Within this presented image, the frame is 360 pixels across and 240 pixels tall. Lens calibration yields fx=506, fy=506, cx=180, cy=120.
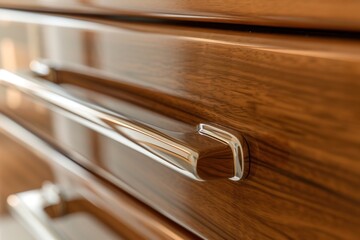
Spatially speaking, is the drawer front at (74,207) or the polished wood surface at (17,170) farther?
the polished wood surface at (17,170)

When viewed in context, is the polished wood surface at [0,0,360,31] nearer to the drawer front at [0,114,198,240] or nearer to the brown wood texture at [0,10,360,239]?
the brown wood texture at [0,10,360,239]

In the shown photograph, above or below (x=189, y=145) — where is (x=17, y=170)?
below

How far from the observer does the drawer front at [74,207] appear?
35 centimetres

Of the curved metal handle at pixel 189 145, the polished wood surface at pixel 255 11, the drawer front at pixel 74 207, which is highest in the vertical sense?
the polished wood surface at pixel 255 11

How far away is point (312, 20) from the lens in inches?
8.2

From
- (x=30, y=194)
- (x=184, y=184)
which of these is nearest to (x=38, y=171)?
(x=30, y=194)

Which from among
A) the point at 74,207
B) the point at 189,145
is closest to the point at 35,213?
the point at 74,207

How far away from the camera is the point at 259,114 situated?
24 cm

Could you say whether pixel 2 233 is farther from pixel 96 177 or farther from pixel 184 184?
pixel 184 184

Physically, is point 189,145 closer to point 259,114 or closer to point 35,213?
point 259,114

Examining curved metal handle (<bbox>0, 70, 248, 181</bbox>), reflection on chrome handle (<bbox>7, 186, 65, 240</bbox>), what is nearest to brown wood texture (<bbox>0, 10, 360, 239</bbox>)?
curved metal handle (<bbox>0, 70, 248, 181</bbox>)

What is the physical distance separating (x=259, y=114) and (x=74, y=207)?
0.88ft

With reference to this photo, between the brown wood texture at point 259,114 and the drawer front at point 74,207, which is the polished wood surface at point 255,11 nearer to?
the brown wood texture at point 259,114

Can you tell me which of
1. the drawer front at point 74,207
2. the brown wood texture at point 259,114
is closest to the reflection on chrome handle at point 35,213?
the drawer front at point 74,207
